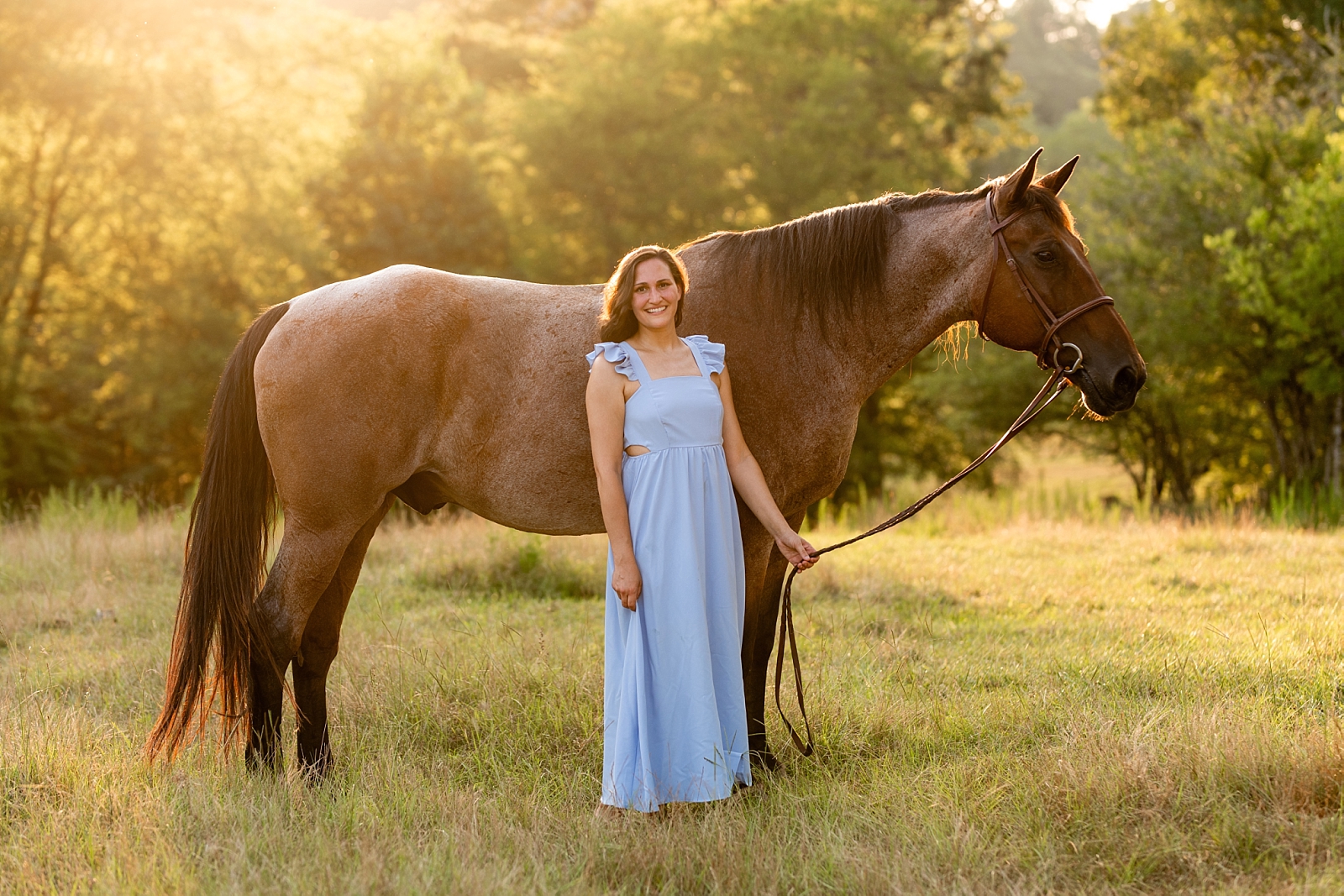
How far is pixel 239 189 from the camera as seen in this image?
69.6 feet

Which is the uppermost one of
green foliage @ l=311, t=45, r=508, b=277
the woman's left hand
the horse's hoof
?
green foliage @ l=311, t=45, r=508, b=277

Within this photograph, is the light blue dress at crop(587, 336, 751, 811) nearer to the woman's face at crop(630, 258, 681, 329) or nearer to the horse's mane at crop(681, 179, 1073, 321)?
the woman's face at crop(630, 258, 681, 329)

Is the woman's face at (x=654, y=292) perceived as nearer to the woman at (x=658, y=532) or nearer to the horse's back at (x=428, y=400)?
the woman at (x=658, y=532)

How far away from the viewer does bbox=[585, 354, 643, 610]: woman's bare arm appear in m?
3.08

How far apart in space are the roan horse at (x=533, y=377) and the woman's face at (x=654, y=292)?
463 mm

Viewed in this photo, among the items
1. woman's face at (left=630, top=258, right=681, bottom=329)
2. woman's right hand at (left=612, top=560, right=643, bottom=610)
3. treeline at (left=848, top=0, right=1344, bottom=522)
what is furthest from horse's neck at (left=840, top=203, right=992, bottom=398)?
treeline at (left=848, top=0, right=1344, bottom=522)

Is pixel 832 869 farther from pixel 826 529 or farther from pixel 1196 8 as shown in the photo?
pixel 1196 8

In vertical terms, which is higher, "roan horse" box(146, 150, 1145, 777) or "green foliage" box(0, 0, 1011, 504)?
"green foliage" box(0, 0, 1011, 504)

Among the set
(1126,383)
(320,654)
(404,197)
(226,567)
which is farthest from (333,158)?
(1126,383)

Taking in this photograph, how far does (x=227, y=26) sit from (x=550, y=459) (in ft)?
68.9

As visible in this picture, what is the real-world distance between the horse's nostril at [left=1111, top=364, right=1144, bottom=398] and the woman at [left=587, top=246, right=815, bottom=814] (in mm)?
1285

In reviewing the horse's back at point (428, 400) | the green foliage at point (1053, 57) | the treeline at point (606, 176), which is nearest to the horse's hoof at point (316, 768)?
the horse's back at point (428, 400)

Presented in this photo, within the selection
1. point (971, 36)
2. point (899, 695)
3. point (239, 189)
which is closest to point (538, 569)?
point (899, 695)

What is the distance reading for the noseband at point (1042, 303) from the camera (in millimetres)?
3398
